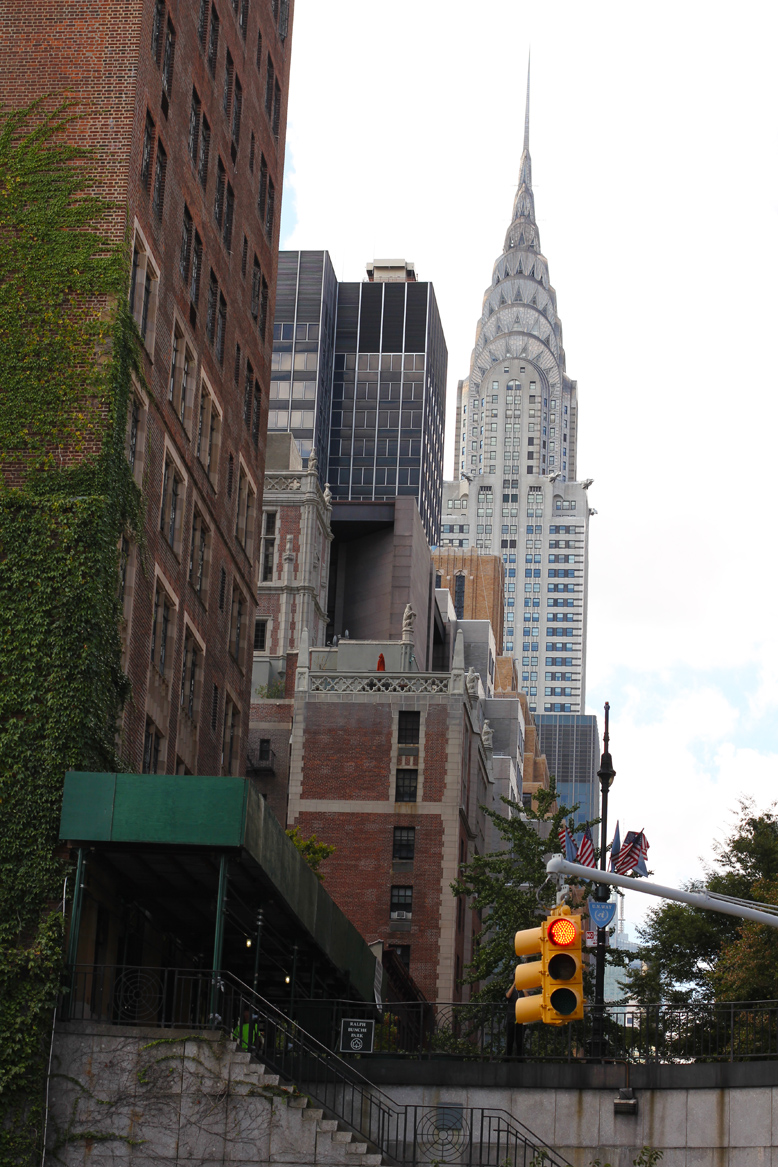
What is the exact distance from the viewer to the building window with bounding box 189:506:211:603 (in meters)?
47.3

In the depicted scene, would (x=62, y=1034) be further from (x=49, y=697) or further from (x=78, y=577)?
(x=78, y=577)

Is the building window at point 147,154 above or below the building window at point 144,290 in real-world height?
above

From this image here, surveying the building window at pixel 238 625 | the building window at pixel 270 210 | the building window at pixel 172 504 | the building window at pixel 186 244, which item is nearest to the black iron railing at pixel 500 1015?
the building window at pixel 172 504

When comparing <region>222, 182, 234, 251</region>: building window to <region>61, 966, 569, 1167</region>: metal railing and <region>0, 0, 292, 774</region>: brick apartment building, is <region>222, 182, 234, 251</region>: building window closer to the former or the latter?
<region>0, 0, 292, 774</region>: brick apartment building

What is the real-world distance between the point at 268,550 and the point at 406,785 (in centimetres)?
2180

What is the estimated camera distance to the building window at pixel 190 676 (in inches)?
1833

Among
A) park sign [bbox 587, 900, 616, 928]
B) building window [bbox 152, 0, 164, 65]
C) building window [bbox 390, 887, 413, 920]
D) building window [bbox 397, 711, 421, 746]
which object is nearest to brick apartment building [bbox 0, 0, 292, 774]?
building window [bbox 152, 0, 164, 65]

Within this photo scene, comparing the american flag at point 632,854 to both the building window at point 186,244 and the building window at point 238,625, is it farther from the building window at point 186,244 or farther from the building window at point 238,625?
the building window at point 186,244

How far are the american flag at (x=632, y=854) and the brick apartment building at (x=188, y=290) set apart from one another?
38.2 ft

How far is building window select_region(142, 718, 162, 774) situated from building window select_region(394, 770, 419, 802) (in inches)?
1408

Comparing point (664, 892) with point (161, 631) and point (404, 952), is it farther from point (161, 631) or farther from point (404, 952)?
point (404, 952)

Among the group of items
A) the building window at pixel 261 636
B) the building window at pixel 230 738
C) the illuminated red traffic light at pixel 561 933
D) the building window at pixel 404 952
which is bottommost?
the illuminated red traffic light at pixel 561 933

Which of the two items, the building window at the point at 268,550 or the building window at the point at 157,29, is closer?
the building window at the point at 157,29

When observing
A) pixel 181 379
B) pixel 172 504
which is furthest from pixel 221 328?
pixel 172 504
